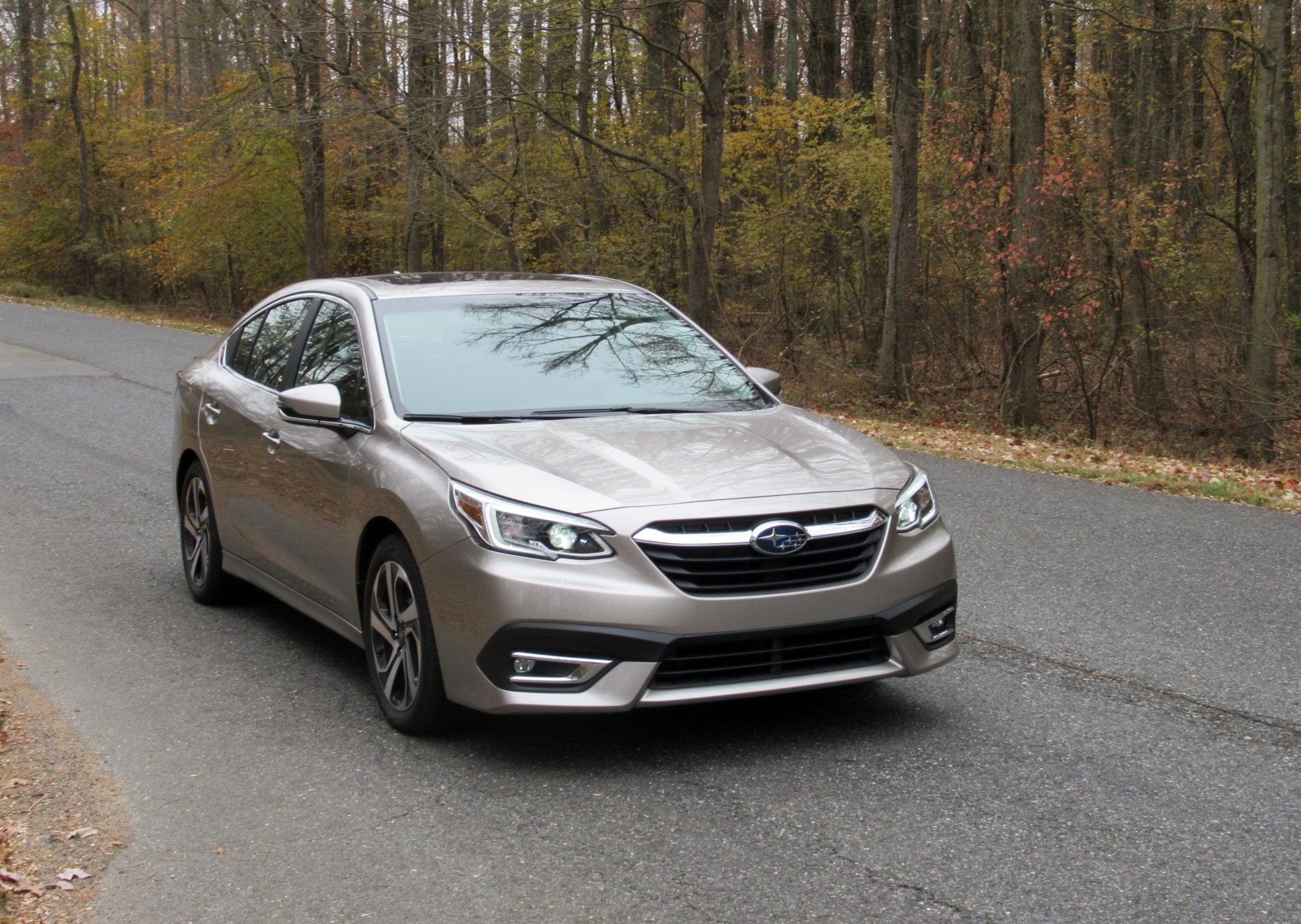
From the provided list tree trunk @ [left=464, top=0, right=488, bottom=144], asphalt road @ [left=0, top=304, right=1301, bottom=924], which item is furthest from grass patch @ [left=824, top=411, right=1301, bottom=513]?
tree trunk @ [left=464, top=0, right=488, bottom=144]

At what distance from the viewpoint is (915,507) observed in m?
4.92

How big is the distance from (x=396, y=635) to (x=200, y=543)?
8.47 feet

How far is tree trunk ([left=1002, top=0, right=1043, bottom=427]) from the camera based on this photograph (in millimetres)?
18750

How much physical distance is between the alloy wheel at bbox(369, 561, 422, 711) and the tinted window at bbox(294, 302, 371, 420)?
750mm

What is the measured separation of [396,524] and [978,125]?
1889 cm

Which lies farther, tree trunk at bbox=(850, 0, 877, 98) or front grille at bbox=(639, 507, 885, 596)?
tree trunk at bbox=(850, 0, 877, 98)

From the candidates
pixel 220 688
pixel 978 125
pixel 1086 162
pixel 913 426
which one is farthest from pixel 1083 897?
pixel 978 125

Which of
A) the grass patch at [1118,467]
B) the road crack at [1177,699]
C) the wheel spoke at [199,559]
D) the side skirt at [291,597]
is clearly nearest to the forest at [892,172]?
the grass patch at [1118,467]

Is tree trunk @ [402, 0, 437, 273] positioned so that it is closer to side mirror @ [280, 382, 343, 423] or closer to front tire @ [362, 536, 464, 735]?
side mirror @ [280, 382, 343, 423]

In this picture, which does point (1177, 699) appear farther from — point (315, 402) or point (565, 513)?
point (315, 402)

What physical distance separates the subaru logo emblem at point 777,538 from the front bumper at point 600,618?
15 centimetres

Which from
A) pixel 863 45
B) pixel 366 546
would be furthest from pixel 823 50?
pixel 366 546

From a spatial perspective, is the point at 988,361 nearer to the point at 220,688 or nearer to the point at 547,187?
the point at 547,187

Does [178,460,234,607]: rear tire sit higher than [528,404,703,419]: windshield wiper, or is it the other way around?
[528,404,703,419]: windshield wiper
